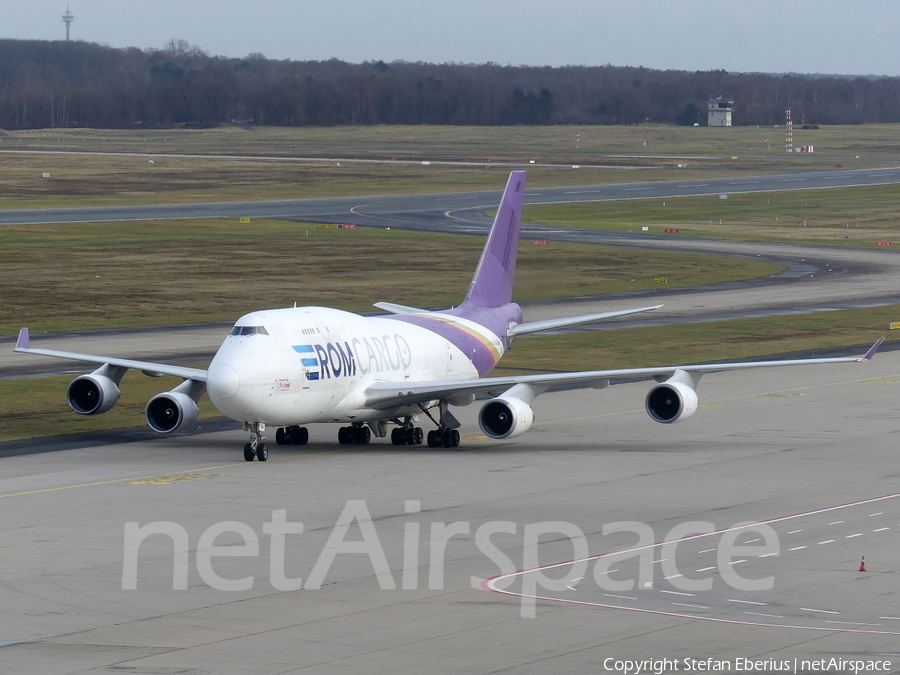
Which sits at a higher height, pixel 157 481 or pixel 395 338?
pixel 395 338

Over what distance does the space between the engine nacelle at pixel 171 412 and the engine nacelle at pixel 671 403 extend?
13717 mm

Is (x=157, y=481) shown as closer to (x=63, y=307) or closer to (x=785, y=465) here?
(x=785, y=465)

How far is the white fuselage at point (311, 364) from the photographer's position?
3981 cm

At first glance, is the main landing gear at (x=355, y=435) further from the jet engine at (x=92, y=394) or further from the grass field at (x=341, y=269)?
the grass field at (x=341, y=269)

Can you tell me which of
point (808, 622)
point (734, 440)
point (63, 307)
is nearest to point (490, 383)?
point (734, 440)

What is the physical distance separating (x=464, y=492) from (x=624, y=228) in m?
103

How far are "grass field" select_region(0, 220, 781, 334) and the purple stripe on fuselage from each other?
11.2m

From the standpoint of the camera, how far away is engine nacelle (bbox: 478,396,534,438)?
139 ft

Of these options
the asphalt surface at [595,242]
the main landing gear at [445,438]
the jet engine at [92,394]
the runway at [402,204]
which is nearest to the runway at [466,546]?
the main landing gear at [445,438]

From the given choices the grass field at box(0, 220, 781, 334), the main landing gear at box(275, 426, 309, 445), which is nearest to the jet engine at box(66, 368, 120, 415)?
the main landing gear at box(275, 426, 309, 445)

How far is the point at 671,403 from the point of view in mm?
43312

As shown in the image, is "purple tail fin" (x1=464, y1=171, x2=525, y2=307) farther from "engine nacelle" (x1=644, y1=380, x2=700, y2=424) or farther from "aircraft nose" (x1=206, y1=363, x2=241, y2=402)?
"aircraft nose" (x1=206, y1=363, x2=241, y2=402)

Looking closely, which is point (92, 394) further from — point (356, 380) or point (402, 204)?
point (402, 204)

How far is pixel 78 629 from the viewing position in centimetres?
2448
